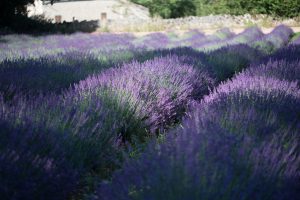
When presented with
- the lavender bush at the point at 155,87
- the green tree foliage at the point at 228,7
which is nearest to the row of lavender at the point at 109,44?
the lavender bush at the point at 155,87

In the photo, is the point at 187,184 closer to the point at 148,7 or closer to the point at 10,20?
the point at 10,20

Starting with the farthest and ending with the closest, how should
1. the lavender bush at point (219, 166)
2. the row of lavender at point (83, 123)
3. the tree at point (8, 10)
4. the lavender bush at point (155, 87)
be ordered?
the tree at point (8, 10), the lavender bush at point (155, 87), the row of lavender at point (83, 123), the lavender bush at point (219, 166)

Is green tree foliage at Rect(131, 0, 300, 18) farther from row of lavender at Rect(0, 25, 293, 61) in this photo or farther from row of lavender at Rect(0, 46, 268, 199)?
row of lavender at Rect(0, 46, 268, 199)

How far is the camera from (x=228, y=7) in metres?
26.3

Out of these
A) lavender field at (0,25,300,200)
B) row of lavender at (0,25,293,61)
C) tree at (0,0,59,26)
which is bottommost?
row of lavender at (0,25,293,61)

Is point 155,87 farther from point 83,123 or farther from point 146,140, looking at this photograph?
point 83,123

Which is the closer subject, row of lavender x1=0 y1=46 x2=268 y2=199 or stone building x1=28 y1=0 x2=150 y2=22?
row of lavender x1=0 y1=46 x2=268 y2=199

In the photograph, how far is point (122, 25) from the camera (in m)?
22.2

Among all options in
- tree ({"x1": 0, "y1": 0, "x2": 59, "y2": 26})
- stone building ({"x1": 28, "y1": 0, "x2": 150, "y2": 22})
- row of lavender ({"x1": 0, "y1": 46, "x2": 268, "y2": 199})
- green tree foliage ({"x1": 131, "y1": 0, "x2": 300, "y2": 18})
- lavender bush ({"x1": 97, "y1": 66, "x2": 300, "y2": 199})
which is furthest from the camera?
stone building ({"x1": 28, "y1": 0, "x2": 150, "y2": 22})

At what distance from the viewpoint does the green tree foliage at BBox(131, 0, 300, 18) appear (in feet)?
69.0

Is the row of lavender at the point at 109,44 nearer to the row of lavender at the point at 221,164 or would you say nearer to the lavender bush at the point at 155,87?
the lavender bush at the point at 155,87

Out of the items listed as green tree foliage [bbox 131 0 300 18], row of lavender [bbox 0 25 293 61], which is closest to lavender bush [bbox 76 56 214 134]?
row of lavender [bbox 0 25 293 61]

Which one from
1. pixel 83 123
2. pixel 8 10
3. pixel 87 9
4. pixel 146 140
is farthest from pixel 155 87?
pixel 87 9

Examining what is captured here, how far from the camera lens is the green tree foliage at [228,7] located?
21042 millimetres
